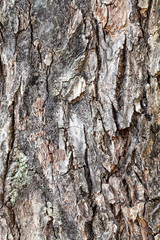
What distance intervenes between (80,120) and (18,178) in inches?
14.1

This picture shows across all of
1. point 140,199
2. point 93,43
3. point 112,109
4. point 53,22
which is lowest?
point 140,199

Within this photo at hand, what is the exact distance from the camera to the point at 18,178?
107cm

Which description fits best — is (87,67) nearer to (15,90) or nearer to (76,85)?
(76,85)

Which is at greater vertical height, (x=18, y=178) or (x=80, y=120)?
(x=80, y=120)

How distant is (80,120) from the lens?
1.04 meters

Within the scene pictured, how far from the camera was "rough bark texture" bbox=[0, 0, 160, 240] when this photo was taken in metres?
1.00

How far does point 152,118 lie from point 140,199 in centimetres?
32

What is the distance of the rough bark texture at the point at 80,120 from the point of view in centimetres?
100

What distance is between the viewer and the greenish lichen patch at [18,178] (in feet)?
3.51

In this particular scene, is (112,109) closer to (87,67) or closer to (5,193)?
(87,67)

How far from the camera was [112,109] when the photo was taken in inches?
40.0

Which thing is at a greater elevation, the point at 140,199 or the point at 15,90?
the point at 15,90

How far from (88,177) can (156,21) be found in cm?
67

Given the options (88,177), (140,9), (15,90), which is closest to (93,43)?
(140,9)
